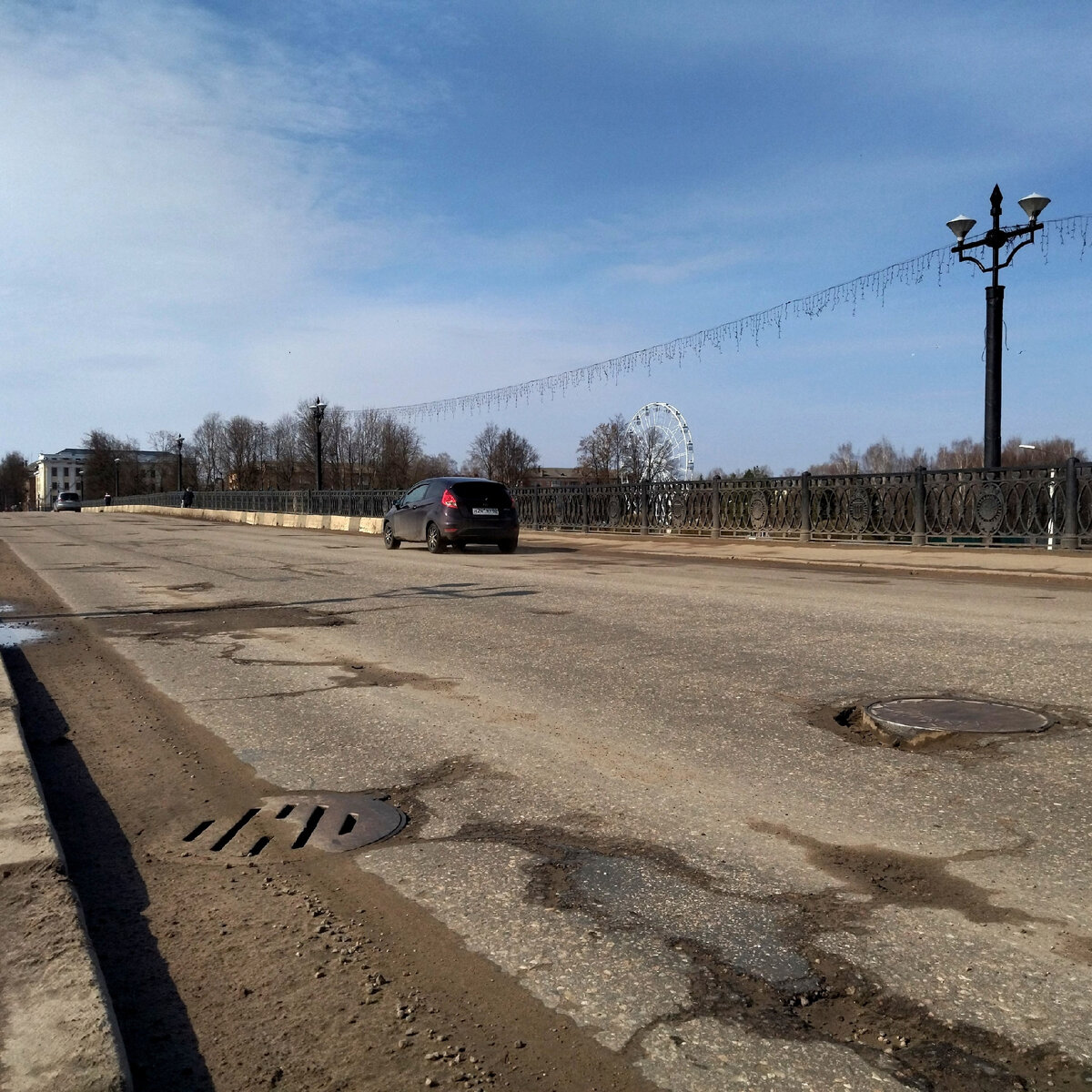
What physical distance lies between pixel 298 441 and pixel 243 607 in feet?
276

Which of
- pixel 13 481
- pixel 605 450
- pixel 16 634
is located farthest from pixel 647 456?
pixel 13 481

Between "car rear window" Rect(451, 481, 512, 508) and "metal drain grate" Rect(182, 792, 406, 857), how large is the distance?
48.7ft

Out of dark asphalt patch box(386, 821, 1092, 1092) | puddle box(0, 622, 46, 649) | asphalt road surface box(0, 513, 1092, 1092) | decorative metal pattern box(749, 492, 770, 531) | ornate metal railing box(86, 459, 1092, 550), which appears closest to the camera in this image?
dark asphalt patch box(386, 821, 1092, 1092)

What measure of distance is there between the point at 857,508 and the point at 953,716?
604 inches

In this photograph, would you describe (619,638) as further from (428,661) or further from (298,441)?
(298,441)

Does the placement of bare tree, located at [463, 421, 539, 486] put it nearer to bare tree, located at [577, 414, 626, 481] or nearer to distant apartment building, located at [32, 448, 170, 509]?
bare tree, located at [577, 414, 626, 481]

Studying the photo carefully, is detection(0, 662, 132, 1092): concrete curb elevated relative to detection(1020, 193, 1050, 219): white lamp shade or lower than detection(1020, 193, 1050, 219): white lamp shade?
lower

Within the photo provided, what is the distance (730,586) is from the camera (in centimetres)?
1259

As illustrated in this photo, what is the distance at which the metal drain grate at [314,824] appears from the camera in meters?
3.62

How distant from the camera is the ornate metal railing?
1625cm

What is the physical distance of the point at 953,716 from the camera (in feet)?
17.0

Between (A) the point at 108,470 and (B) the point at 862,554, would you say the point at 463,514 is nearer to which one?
(B) the point at 862,554

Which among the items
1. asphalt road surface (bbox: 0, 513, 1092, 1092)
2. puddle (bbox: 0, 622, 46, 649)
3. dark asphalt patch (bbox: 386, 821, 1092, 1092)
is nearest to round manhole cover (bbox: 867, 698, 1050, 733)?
asphalt road surface (bbox: 0, 513, 1092, 1092)

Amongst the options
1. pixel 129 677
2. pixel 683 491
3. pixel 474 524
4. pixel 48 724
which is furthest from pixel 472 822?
pixel 683 491
